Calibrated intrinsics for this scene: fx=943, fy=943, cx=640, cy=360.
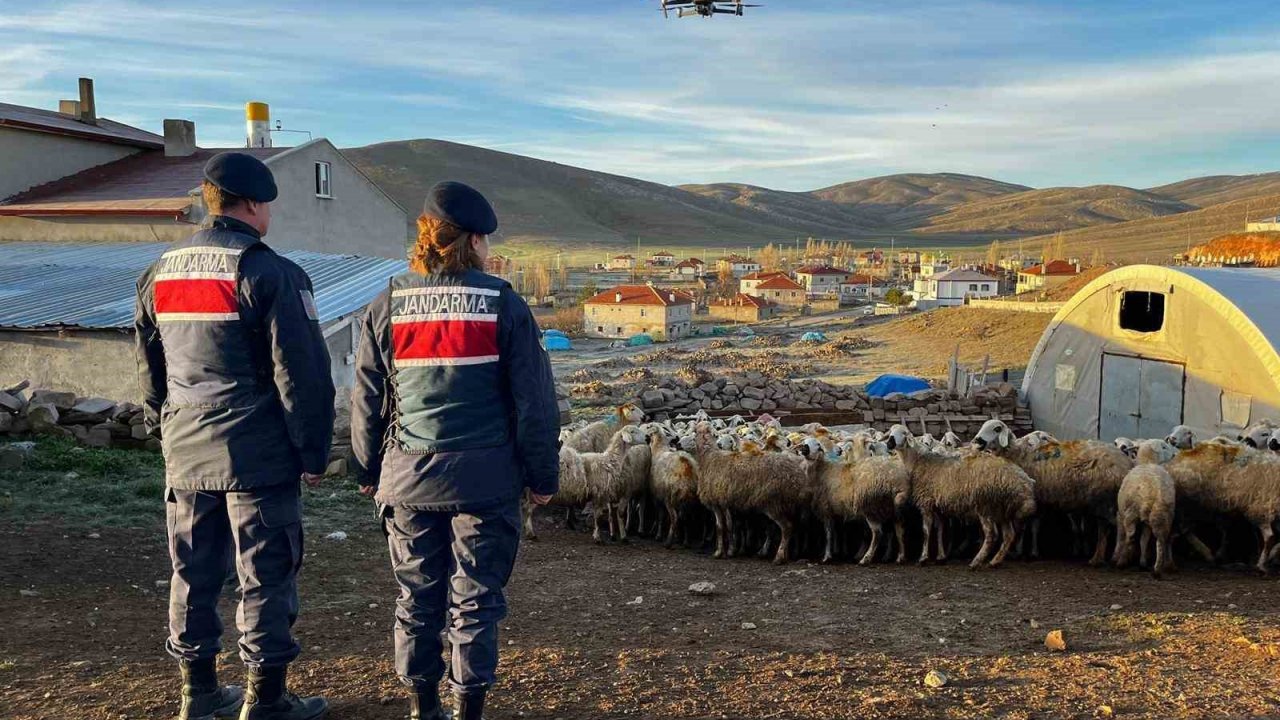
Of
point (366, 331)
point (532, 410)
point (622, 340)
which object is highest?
point (366, 331)

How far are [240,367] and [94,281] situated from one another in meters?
12.8

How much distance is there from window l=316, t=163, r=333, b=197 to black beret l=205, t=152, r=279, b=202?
66.8ft

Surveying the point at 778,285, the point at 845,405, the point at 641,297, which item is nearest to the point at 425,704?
the point at 845,405

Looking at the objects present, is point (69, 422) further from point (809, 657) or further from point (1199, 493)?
point (1199, 493)

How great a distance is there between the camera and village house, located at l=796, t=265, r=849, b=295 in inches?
3477

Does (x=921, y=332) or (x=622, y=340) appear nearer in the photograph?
(x=921, y=332)

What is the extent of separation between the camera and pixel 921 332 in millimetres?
36844

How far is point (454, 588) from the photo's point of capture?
3.96 meters

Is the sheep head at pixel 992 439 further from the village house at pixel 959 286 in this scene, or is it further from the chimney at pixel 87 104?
the village house at pixel 959 286

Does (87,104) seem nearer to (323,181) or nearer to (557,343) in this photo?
(323,181)

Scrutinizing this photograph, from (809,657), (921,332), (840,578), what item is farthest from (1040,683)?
(921,332)

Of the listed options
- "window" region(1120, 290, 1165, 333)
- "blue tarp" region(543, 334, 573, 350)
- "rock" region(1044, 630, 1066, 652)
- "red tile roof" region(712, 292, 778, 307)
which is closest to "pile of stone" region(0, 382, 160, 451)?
"rock" region(1044, 630, 1066, 652)

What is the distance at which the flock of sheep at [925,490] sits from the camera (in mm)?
7863

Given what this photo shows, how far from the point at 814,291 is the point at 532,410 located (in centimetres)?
8447
